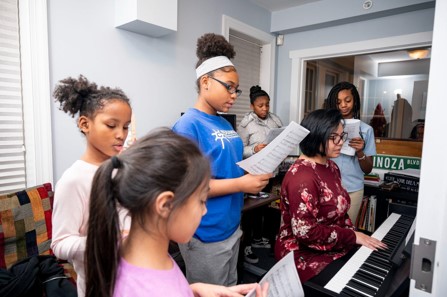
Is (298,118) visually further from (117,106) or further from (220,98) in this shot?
(117,106)

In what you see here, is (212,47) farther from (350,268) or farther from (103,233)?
(350,268)

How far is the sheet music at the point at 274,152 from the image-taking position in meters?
1.04

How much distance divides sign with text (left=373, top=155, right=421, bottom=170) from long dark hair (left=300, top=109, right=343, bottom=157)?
2131 millimetres

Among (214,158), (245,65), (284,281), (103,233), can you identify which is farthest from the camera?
(245,65)

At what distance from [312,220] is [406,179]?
2020 mm

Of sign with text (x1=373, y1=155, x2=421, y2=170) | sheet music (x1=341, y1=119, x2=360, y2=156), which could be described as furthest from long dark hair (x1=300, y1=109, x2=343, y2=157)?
sign with text (x1=373, y1=155, x2=421, y2=170)

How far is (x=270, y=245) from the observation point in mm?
3111

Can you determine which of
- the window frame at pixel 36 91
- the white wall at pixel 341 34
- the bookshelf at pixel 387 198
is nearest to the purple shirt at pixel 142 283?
the window frame at pixel 36 91

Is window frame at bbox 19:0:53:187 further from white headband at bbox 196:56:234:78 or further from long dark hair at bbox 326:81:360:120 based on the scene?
long dark hair at bbox 326:81:360:120

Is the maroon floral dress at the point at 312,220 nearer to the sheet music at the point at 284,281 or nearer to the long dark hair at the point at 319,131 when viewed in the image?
the long dark hair at the point at 319,131

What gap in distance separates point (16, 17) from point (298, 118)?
10.3 feet

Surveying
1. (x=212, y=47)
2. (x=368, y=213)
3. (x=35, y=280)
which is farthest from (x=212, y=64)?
(x=368, y=213)

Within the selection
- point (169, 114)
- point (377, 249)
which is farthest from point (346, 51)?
point (377, 249)

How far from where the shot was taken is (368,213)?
3.00 meters
